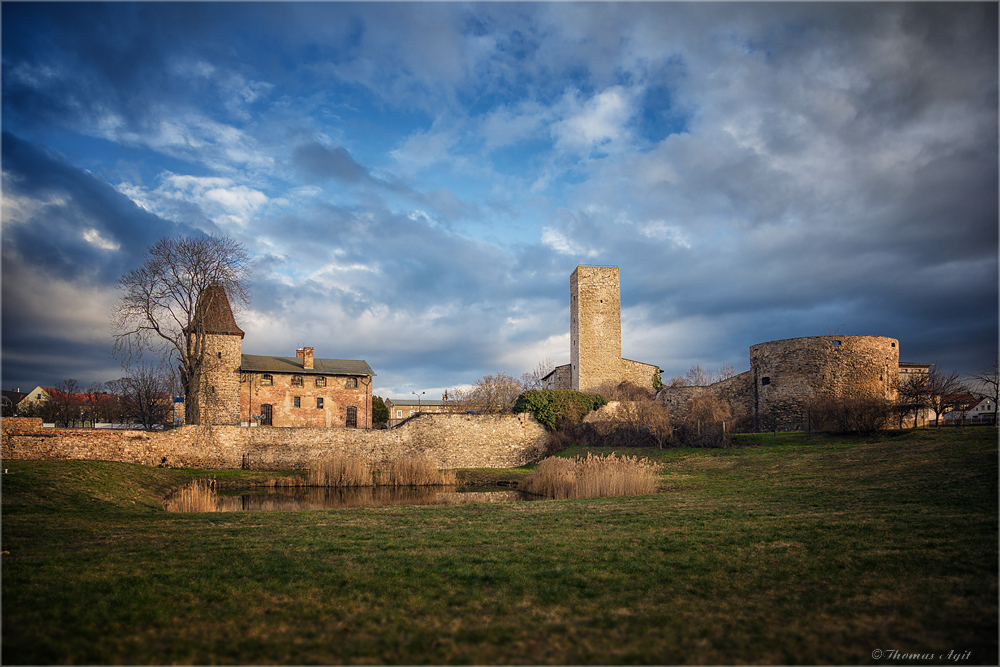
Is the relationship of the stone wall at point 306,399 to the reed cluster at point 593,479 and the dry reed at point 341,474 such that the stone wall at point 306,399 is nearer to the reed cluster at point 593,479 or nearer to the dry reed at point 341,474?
the dry reed at point 341,474

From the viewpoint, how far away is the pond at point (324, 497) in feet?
51.1

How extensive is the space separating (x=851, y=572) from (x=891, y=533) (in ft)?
7.65

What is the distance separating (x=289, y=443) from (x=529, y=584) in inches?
1016

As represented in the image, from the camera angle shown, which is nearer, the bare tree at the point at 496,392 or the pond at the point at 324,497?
the pond at the point at 324,497

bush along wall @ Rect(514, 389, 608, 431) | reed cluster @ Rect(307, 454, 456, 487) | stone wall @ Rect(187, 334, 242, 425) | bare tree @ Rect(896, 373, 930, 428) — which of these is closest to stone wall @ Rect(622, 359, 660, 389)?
bush along wall @ Rect(514, 389, 608, 431)

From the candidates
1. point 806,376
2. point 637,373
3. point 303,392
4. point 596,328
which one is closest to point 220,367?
point 303,392

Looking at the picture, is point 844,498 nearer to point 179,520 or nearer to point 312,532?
point 312,532

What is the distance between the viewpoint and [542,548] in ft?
25.7

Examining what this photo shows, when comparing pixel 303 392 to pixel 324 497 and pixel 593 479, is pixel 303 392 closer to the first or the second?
pixel 324 497

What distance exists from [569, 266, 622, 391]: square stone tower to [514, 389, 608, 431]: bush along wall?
6200mm

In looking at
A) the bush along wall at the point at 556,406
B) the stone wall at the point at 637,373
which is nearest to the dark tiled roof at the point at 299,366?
the bush along wall at the point at 556,406

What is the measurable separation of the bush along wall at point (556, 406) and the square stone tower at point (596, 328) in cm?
620

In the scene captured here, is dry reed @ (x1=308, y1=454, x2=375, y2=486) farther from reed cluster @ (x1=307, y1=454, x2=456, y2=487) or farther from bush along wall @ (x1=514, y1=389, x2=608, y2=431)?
bush along wall @ (x1=514, y1=389, x2=608, y2=431)

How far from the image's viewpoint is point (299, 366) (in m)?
40.8
